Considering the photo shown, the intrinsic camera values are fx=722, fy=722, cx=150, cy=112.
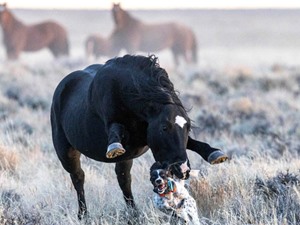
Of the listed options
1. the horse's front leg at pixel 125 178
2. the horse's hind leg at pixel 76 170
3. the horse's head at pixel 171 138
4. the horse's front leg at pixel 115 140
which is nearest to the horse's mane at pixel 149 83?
the horse's head at pixel 171 138

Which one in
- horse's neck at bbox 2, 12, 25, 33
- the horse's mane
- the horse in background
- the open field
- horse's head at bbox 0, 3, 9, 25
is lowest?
the horse in background

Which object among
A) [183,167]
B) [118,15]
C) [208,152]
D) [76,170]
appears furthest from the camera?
[118,15]

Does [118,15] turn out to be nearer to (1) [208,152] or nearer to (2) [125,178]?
(2) [125,178]

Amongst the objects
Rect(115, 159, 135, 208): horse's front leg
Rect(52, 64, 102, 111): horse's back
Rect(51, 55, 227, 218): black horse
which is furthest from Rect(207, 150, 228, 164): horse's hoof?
Rect(52, 64, 102, 111): horse's back

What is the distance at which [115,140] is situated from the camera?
5.12 m

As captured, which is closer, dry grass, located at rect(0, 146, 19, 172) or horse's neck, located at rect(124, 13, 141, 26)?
dry grass, located at rect(0, 146, 19, 172)

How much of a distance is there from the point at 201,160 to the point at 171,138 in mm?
3750

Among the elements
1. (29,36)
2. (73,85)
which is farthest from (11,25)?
(73,85)

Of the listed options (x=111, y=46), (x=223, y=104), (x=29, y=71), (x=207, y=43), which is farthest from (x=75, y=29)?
(x=223, y=104)

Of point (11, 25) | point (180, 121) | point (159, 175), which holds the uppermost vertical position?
point (180, 121)

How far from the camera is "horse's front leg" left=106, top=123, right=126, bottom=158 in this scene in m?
4.97

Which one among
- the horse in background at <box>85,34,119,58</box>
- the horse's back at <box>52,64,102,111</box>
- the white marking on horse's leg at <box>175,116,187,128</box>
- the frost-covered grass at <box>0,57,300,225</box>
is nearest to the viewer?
the white marking on horse's leg at <box>175,116,187,128</box>

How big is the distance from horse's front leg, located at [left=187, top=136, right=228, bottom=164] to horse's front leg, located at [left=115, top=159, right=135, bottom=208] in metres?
1.42

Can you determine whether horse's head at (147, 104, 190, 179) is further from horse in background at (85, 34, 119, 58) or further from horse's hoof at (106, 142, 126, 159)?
horse in background at (85, 34, 119, 58)
